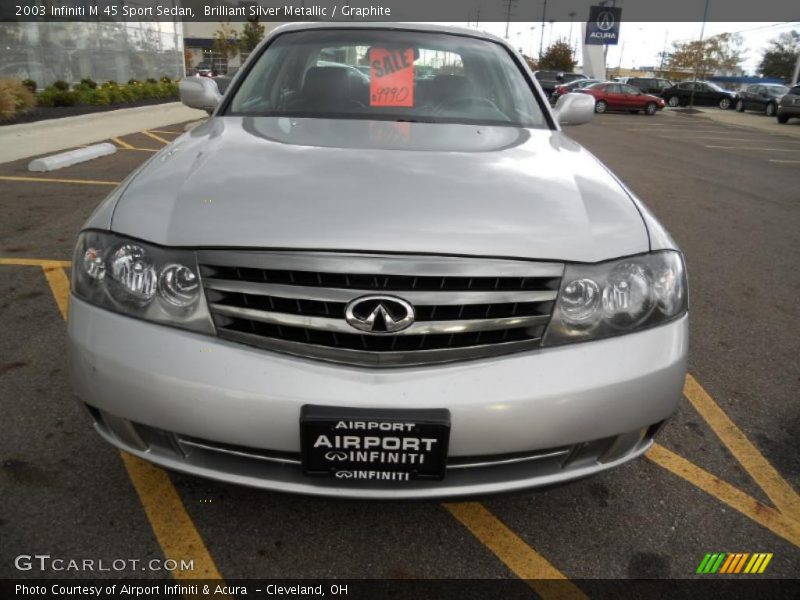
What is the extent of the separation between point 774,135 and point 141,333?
21.4 meters

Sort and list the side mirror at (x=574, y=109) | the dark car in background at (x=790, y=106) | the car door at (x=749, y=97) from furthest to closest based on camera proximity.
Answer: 1. the car door at (x=749, y=97)
2. the dark car in background at (x=790, y=106)
3. the side mirror at (x=574, y=109)

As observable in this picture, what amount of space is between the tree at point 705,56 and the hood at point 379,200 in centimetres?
5719

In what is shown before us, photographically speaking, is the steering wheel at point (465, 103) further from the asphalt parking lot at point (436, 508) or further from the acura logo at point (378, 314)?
the asphalt parking lot at point (436, 508)

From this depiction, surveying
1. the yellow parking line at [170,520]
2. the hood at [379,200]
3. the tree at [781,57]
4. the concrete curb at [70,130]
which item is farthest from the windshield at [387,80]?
the tree at [781,57]

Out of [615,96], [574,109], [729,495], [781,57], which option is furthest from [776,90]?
[781,57]

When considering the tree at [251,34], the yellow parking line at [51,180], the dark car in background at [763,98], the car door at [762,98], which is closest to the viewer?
the yellow parking line at [51,180]

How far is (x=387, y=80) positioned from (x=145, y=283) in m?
1.62

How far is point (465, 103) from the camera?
9.48 ft

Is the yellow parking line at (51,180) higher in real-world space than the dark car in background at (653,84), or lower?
lower

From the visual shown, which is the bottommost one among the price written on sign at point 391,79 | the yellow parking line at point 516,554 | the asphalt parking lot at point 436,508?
the yellow parking line at point 516,554

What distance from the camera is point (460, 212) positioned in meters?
1.68

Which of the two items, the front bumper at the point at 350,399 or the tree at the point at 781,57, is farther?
the tree at the point at 781,57

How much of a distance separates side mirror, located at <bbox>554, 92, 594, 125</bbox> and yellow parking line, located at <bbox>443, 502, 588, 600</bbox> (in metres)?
2.13

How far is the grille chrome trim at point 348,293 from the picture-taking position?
1559 mm
